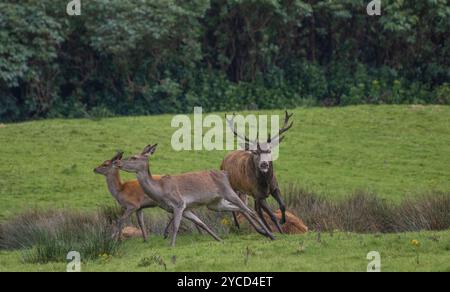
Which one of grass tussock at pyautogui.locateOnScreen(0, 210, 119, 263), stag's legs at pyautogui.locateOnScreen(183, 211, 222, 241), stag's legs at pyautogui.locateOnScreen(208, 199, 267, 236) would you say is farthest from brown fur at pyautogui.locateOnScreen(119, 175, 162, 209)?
stag's legs at pyautogui.locateOnScreen(208, 199, 267, 236)

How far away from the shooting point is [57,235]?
16.8 metres

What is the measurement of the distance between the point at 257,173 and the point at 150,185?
1.77 meters

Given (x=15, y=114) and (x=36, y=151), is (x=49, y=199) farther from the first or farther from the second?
(x=15, y=114)

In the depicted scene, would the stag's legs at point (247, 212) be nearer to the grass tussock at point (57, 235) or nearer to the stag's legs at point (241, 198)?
the stag's legs at point (241, 198)

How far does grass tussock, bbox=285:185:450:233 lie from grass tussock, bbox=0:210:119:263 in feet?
10.5

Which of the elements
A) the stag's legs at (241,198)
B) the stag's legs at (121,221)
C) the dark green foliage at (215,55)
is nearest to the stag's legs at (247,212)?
the stag's legs at (241,198)

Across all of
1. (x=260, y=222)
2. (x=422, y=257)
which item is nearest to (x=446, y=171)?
(x=260, y=222)

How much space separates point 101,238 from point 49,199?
6661mm

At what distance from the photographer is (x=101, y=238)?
626 inches

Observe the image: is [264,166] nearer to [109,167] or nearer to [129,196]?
[129,196]

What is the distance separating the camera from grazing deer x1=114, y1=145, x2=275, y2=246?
56.6 ft

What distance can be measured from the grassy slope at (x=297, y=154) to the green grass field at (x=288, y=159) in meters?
0.02

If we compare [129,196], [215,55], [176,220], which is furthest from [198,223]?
[215,55]
